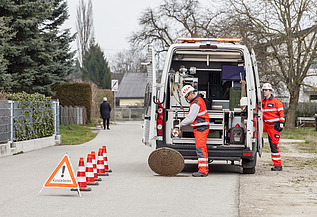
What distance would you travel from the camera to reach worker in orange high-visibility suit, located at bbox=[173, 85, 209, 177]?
1186cm

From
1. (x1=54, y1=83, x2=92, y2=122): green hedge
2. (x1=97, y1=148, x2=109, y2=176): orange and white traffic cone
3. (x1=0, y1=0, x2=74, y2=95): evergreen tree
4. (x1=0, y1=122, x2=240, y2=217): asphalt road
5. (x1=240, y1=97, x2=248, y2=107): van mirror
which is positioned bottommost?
(x1=0, y1=122, x2=240, y2=217): asphalt road

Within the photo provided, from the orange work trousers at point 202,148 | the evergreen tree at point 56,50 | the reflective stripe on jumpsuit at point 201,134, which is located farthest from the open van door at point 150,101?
the evergreen tree at point 56,50

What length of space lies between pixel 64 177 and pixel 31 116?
10393mm

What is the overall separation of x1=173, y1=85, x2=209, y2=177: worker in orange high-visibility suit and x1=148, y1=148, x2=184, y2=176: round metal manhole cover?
38 centimetres

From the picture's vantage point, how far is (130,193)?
932 cm

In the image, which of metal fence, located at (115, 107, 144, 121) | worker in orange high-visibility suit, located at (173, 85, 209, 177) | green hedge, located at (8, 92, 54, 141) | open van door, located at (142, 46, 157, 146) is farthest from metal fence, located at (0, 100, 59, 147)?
metal fence, located at (115, 107, 144, 121)

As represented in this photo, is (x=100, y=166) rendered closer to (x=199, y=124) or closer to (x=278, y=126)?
(x=199, y=124)

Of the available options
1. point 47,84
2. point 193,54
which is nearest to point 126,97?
point 47,84

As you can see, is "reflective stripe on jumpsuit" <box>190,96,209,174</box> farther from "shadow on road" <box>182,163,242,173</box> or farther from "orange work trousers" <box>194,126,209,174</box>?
"shadow on road" <box>182,163,242,173</box>

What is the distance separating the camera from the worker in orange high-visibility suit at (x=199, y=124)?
11859 mm

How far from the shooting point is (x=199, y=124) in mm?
11938

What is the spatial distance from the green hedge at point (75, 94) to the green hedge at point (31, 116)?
49.0 ft

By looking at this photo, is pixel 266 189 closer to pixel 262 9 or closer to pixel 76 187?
pixel 76 187

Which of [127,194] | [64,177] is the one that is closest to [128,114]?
[127,194]
